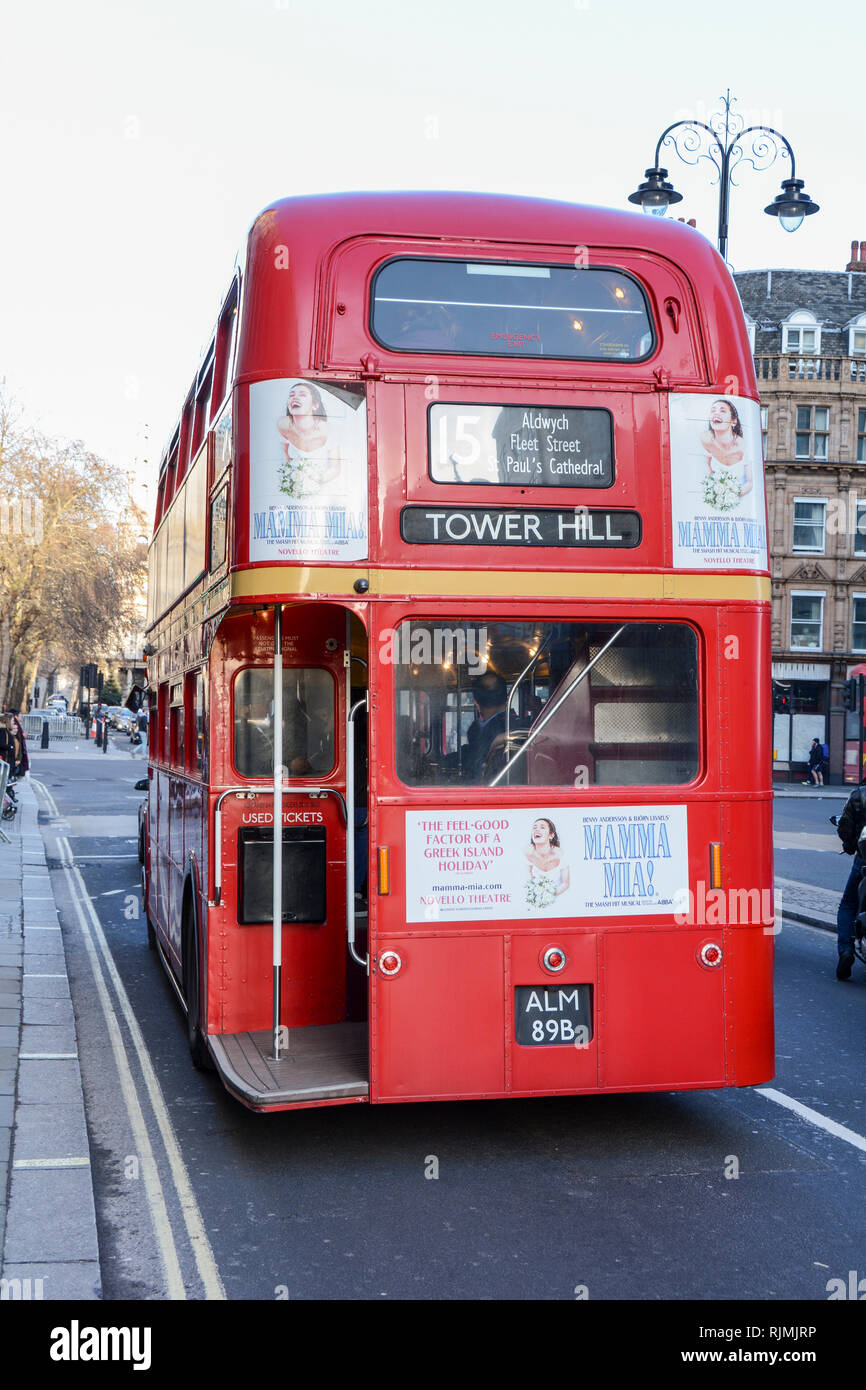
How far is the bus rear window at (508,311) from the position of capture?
6168 millimetres

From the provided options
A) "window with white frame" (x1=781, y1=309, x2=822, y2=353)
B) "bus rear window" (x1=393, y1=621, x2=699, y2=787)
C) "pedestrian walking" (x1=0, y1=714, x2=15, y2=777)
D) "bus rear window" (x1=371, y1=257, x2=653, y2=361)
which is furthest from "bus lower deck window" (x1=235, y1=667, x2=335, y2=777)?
"window with white frame" (x1=781, y1=309, x2=822, y2=353)

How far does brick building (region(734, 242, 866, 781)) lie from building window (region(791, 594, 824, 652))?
3cm

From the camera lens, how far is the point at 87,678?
41.8m

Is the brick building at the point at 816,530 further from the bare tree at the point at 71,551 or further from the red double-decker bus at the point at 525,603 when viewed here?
the red double-decker bus at the point at 525,603

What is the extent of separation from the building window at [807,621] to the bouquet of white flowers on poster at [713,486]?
43936 mm

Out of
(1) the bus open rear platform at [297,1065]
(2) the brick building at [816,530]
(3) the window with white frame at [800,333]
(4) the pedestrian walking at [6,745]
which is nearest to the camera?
(1) the bus open rear platform at [297,1065]

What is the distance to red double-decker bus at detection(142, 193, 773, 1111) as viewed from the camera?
6.03 metres

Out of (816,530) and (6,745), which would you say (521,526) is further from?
(816,530)

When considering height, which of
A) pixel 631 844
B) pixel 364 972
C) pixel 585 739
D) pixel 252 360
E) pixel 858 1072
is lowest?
pixel 858 1072

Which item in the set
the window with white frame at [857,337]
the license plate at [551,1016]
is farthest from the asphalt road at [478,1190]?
the window with white frame at [857,337]

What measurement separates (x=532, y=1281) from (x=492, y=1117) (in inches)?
84.5

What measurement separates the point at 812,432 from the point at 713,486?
151ft

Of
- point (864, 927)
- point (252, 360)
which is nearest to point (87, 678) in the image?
point (864, 927)

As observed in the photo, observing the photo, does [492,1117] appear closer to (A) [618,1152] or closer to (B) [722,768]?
(A) [618,1152]
